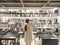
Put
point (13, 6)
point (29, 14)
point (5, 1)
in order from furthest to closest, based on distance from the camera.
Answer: point (13, 6) < point (29, 14) < point (5, 1)

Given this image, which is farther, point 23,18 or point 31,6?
point 31,6

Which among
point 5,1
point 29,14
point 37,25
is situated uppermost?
point 5,1

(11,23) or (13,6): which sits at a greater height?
(13,6)

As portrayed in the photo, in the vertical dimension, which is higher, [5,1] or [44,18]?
[5,1]

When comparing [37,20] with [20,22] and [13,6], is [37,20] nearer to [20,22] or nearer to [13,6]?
[20,22]

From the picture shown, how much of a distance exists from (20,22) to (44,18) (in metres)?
1.60

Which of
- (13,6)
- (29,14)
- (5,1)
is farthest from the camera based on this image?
(13,6)

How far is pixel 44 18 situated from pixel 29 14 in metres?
1.09

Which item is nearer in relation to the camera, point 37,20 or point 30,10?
point 37,20

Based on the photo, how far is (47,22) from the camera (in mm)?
10211

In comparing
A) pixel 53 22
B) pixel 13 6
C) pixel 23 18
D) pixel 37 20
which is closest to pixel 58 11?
pixel 53 22

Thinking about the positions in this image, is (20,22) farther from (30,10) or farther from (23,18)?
(30,10)

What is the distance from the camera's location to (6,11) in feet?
36.1

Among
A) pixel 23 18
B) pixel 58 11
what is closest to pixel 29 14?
pixel 23 18
